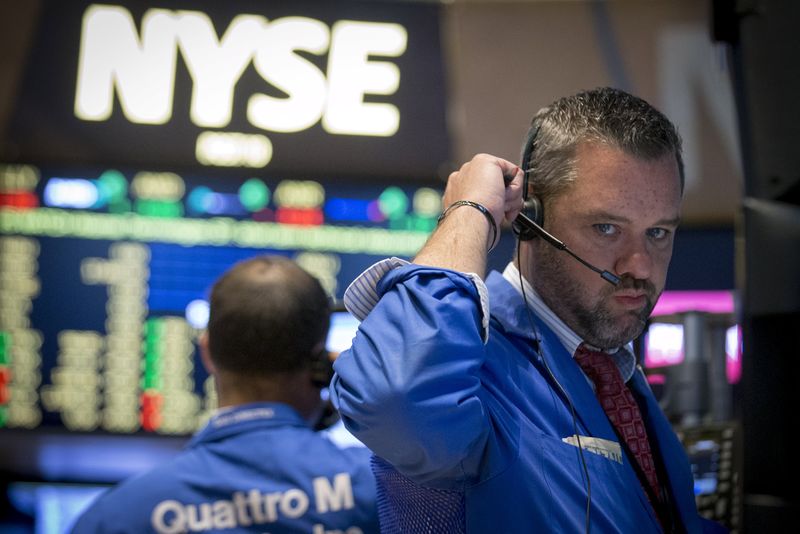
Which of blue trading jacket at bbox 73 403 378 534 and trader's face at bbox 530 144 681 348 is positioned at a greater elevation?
trader's face at bbox 530 144 681 348

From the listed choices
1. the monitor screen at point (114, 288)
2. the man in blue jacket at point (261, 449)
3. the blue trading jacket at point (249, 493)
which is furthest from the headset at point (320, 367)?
the monitor screen at point (114, 288)

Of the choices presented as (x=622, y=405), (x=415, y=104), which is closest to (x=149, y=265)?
(x=415, y=104)

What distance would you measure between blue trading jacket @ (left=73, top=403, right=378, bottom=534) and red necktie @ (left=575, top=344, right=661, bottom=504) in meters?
0.52

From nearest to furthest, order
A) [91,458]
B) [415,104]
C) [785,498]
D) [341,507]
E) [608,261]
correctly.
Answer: [608,261] → [785,498] → [341,507] → [91,458] → [415,104]

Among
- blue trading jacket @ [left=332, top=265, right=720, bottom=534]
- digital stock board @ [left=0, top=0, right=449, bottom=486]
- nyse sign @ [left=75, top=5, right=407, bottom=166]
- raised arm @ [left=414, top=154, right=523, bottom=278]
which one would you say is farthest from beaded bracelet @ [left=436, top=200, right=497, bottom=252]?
nyse sign @ [left=75, top=5, right=407, bottom=166]

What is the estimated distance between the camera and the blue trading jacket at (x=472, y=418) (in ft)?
3.55

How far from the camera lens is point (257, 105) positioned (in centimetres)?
345

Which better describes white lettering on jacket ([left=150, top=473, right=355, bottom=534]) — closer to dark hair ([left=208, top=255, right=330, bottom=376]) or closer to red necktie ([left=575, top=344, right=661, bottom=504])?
dark hair ([left=208, top=255, right=330, bottom=376])

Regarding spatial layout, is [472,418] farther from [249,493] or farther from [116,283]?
[116,283]

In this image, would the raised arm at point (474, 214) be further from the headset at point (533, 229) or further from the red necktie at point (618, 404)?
the red necktie at point (618, 404)

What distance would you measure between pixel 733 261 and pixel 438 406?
2.77m

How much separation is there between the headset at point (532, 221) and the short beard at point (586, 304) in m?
0.02

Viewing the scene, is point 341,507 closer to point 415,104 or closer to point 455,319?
point 455,319

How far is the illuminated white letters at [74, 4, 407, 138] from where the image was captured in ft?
11.2
